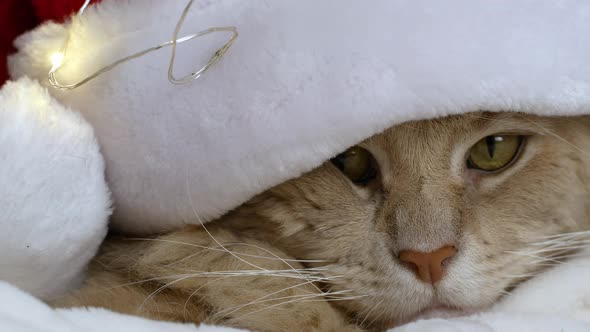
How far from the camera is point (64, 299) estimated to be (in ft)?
3.57

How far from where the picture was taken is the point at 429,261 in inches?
42.9

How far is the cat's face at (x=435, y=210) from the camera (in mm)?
1116

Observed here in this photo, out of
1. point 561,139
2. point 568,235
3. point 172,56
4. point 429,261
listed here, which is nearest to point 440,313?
point 429,261

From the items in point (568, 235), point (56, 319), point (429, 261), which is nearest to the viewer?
point (56, 319)

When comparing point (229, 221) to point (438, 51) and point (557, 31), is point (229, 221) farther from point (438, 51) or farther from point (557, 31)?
point (557, 31)

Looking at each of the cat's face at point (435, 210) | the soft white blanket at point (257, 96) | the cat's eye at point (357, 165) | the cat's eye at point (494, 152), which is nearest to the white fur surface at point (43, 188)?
the soft white blanket at point (257, 96)

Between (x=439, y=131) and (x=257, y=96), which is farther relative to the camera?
(x=439, y=131)

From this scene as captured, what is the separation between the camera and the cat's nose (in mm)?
1088

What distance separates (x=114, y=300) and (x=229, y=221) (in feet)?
0.86

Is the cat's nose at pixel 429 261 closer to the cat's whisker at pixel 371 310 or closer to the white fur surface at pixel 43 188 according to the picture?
the cat's whisker at pixel 371 310

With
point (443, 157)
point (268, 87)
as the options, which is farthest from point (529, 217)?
point (268, 87)

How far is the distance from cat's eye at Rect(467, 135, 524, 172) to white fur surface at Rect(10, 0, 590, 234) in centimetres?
20

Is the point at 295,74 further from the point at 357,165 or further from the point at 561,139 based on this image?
the point at 561,139

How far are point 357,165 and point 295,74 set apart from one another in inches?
11.7
